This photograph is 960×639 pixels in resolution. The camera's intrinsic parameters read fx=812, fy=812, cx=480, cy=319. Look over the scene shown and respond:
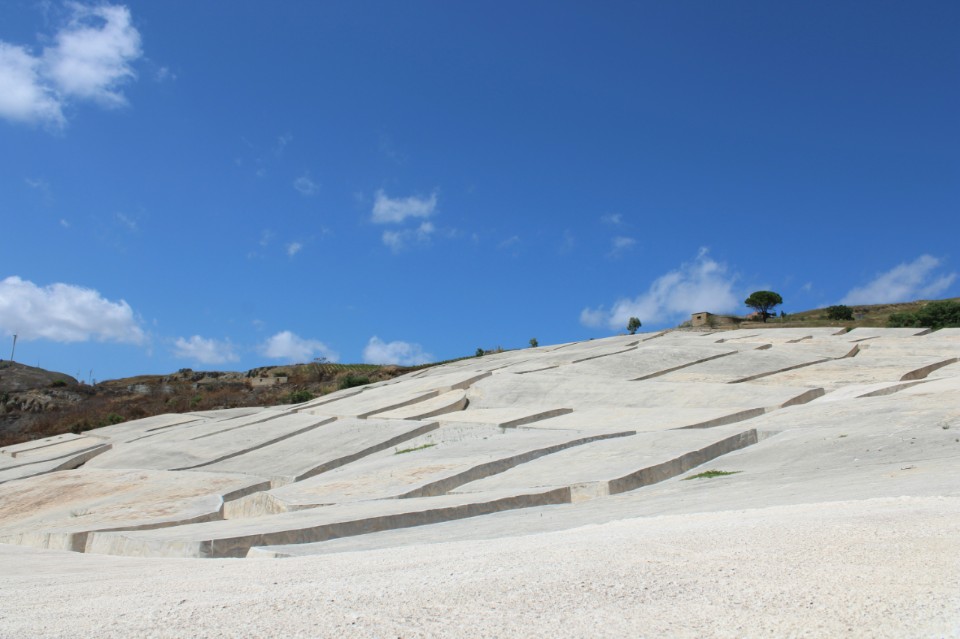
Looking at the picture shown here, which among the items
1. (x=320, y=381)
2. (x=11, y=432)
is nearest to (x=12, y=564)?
(x=11, y=432)

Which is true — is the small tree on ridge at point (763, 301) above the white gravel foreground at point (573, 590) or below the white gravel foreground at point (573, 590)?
above

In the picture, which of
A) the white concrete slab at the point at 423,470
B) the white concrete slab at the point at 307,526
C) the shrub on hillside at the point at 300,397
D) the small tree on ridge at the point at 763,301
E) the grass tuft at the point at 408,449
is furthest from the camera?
the small tree on ridge at the point at 763,301

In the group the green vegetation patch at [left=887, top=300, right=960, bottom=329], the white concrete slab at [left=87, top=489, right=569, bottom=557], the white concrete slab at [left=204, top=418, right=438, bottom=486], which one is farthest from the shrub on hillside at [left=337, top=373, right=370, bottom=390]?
the green vegetation patch at [left=887, top=300, right=960, bottom=329]

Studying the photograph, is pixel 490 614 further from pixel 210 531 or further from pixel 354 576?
pixel 210 531

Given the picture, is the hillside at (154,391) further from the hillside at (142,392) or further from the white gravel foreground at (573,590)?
the white gravel foreground at (573,590)

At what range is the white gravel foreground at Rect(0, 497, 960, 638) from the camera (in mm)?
2779

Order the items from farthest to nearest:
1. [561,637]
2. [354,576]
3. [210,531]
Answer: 1. [210,531]
2. [354,576]
3. [561,637]

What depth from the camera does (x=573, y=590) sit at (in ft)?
10.5

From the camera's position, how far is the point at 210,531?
6527 mm

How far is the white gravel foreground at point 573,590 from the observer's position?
2779 mm

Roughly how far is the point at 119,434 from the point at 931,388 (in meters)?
16.3

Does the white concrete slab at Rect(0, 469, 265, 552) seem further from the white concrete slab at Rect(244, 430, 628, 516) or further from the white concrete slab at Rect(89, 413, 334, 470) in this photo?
the white concrete slab at Rect(89, 413, 334, 470)

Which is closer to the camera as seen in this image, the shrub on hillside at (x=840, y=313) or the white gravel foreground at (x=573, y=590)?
the white gravel foreground at (x=573, y=590)


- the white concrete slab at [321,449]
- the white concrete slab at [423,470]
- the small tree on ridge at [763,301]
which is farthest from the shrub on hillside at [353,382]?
the small tree on ridge at [763,301]
